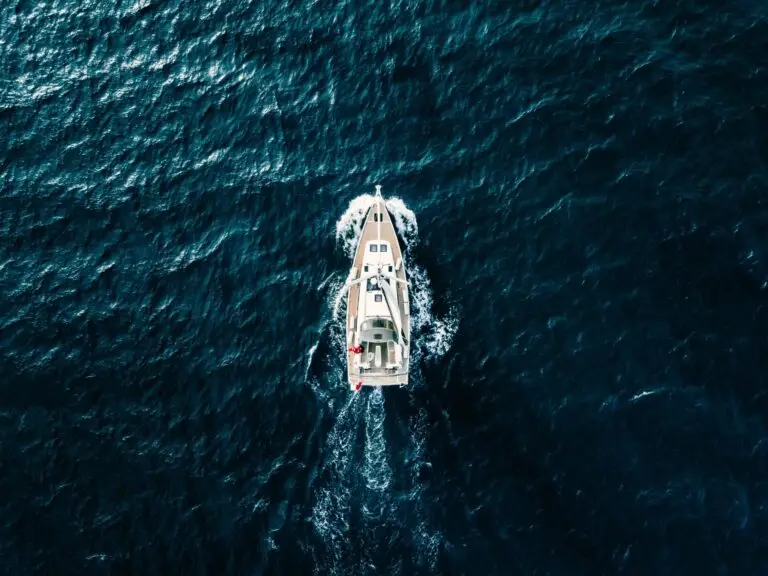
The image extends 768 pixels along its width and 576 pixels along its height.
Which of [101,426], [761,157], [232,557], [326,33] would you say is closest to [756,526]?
[761,157]

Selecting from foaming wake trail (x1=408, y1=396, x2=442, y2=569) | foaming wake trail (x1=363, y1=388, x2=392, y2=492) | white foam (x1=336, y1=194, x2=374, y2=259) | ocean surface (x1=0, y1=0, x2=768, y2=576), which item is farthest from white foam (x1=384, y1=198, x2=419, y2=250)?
foaming wake trail (x1=408, y1=396, x2=442, y2=569)

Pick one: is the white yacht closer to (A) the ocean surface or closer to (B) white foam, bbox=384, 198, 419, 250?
(B) white foam, bbox=384, 198, 419, 250

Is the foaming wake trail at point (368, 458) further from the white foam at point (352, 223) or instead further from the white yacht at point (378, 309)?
the white foam at point (352, 223)

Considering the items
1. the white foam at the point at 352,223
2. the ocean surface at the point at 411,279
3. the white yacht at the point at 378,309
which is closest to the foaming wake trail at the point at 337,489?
the ocean surface at the point at 411,279

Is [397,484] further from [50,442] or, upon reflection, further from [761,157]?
[761,157]

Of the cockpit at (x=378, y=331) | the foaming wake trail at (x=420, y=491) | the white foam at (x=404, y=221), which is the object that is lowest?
the foaming wake trail at (x=420, y=491)

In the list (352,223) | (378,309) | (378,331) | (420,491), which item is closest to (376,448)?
(420,491)
